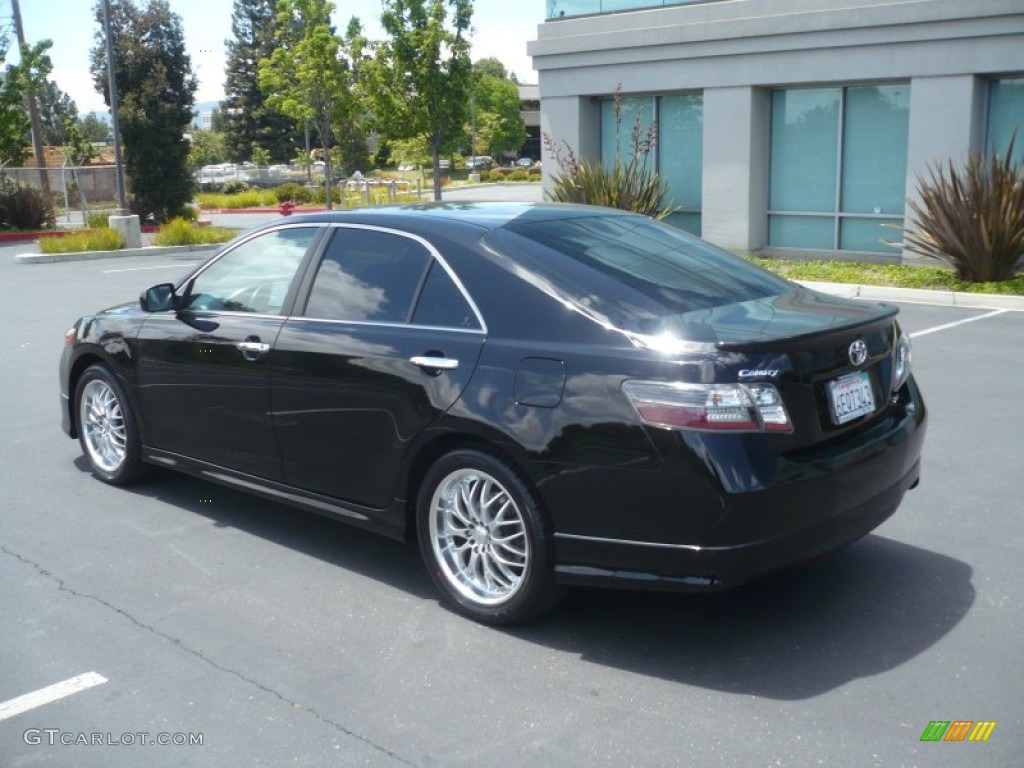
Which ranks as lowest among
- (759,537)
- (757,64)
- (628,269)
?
(759,537)

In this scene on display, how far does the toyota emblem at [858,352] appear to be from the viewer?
4.36 meters

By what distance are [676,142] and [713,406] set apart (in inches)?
685

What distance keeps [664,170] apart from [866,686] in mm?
17597

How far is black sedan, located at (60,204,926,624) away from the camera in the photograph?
398cm

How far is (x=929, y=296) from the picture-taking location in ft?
46.7

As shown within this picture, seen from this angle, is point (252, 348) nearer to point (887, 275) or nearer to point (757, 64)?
point (887, 275)

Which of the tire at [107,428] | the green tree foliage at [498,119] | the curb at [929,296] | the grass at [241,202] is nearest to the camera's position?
the tire at [107,428]

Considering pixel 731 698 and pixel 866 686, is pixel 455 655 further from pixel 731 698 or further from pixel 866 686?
pixel 866 686

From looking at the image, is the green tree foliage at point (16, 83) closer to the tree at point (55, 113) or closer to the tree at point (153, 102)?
the tree at point (153, 102)

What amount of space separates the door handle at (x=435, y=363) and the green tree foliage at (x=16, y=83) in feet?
108

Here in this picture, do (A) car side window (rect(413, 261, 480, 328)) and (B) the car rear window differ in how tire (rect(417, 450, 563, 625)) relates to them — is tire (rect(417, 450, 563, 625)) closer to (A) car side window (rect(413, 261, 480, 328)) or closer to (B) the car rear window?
(A) car side window (rect(413, 261, 480, 328))

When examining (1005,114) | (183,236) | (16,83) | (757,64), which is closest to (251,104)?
(16,83)

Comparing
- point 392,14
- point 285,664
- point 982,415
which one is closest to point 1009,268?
point 982,415

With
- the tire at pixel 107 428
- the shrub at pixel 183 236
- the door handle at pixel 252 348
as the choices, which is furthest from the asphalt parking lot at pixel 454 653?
the shrub at pixel 183 236
